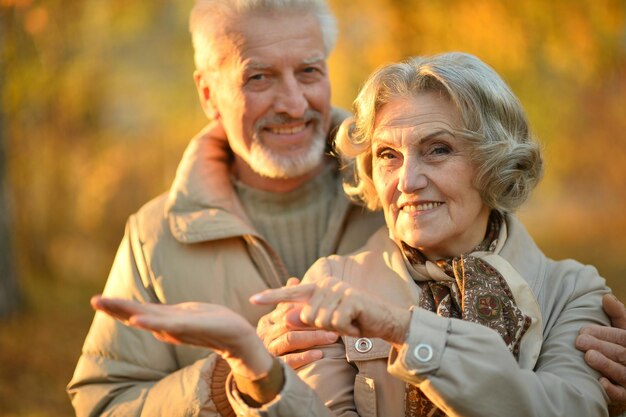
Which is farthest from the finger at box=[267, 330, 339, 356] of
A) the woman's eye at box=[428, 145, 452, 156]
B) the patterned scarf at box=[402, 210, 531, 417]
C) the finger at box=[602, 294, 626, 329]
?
the finger at box=[602, 294, 626, 329]

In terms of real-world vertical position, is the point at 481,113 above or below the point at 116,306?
above

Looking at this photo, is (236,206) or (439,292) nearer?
(439,292)

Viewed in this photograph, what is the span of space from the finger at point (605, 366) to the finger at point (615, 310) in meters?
0.19

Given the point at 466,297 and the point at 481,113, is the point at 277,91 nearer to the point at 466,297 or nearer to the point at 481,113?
the point at 481,113

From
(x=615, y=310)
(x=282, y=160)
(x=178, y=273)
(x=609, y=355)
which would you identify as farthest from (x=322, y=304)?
(x=282, y=160)

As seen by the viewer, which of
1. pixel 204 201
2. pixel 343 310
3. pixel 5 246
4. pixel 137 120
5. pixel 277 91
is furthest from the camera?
pixel 137 120

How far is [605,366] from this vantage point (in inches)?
108

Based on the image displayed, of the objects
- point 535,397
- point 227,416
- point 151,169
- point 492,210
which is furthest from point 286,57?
point 151,169

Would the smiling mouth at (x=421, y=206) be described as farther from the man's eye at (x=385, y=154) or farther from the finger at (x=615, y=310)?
the finger at (x=615, y=310)

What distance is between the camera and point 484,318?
8.93 ft

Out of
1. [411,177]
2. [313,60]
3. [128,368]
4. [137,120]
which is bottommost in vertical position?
[128,368]

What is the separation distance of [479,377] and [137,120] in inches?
494

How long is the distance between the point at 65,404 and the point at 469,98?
438 cm

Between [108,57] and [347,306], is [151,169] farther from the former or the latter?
[347,306]
